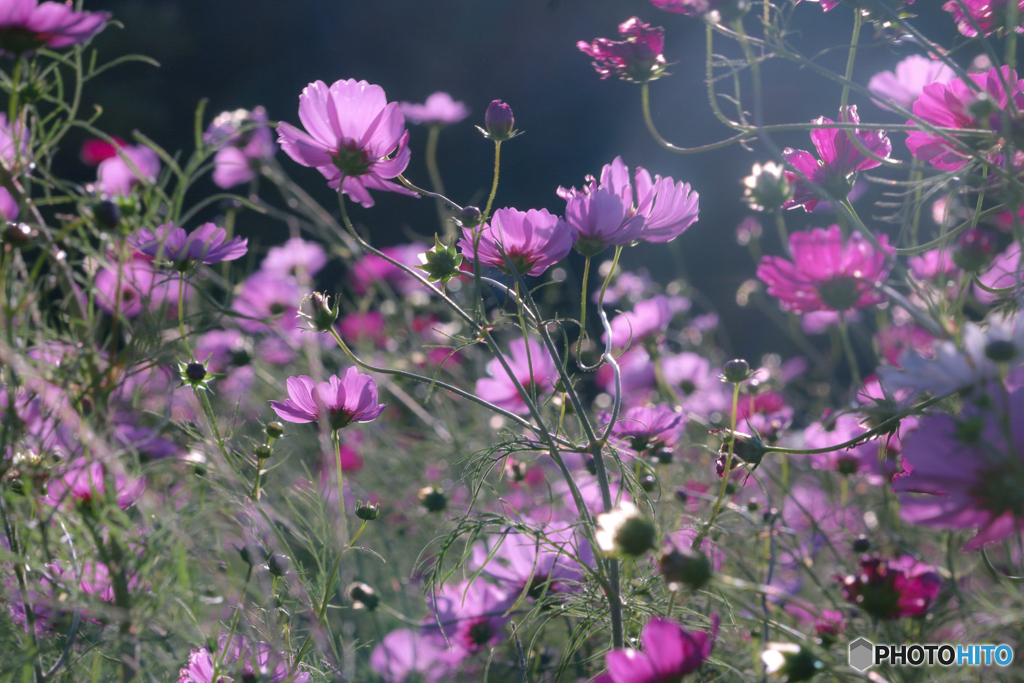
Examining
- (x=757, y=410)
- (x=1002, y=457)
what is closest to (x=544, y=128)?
(x=757, y=410)

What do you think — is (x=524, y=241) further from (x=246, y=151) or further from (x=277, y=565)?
(x=246, y=151)

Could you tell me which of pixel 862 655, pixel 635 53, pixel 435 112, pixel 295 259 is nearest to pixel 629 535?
pixel 862 655

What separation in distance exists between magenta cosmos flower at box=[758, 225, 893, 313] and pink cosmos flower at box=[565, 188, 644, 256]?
0.08 m

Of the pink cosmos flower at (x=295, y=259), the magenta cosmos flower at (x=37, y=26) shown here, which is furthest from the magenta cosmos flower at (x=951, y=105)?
the pink cosmos flower at (x=295, y=259)

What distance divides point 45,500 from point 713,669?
47cm

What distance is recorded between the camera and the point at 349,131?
17.5 inches

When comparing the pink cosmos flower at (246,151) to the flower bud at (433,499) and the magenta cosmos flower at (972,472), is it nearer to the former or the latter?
the flower bud at (433,499)

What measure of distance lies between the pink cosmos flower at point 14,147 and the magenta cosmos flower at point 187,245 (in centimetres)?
7

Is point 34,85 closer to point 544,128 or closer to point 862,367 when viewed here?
point 544,128

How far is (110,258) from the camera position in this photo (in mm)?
485

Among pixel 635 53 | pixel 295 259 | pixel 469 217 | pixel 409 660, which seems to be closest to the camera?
pixel 469 217

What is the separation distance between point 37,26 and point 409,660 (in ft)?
2.11

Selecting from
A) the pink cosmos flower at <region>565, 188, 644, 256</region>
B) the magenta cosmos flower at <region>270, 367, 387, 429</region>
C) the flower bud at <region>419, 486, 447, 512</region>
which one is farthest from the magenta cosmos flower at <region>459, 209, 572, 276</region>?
the flower bud at <region>419, 486, 447, 512</region>

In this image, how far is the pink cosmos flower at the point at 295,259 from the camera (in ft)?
4.50
